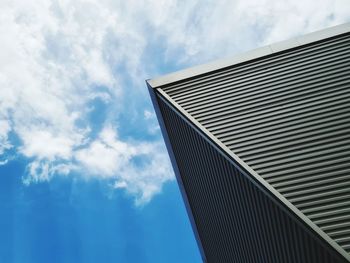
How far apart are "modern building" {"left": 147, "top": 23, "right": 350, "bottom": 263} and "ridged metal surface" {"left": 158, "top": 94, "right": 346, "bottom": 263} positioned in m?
0.04

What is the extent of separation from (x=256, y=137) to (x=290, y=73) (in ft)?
10.5

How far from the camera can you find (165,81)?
13.4 meters

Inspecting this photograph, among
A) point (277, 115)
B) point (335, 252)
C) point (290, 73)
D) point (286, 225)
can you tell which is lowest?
point (335, 252)

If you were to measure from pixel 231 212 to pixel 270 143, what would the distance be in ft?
A: 11.1

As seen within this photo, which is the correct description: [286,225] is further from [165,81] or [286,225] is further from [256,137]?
[165,81]

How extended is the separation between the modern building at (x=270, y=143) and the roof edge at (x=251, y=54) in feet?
0.14

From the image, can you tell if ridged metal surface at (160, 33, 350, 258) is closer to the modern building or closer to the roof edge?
the modern building

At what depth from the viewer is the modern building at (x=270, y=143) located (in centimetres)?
777

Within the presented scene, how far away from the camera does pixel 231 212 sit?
37.7ft

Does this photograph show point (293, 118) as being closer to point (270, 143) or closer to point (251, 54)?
point (270, 143)

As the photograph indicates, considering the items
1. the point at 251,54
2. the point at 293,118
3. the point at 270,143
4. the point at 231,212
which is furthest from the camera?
the point at 251,54

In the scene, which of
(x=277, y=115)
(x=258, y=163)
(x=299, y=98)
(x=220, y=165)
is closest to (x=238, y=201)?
(x=220, y=165)

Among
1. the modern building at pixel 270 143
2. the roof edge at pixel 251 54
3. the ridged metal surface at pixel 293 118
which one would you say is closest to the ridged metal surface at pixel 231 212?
the modern building at pixel 270 143

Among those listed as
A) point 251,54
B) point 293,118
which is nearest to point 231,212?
point 293,118
